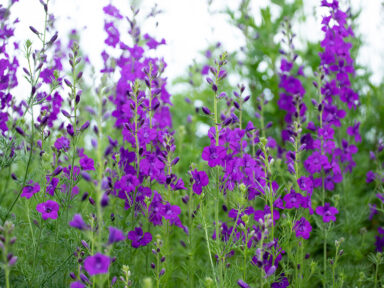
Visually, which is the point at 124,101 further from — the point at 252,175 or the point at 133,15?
the point at 252,175

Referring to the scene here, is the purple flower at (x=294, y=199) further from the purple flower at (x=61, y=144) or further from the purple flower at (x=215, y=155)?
the purple flower at (x=61, y=144)

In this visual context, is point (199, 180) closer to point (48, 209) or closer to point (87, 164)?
point (87, 164)

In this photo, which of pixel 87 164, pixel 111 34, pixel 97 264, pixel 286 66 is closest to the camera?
pixel 97 264

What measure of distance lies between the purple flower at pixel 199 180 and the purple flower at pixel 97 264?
1.08 meters

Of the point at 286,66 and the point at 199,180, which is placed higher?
the point at 286,66

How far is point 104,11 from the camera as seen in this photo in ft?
13.3

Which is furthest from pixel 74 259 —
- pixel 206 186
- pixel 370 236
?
pixel 370 236

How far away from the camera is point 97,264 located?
196 cm

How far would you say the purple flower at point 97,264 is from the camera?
6.31 ft

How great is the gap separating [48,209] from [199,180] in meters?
1.10

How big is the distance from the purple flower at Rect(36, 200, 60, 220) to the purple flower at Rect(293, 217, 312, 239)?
1.74m

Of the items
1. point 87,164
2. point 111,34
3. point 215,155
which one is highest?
point 111,34

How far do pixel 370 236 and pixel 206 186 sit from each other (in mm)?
2306

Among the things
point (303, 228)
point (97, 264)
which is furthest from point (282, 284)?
point (97, 264)
